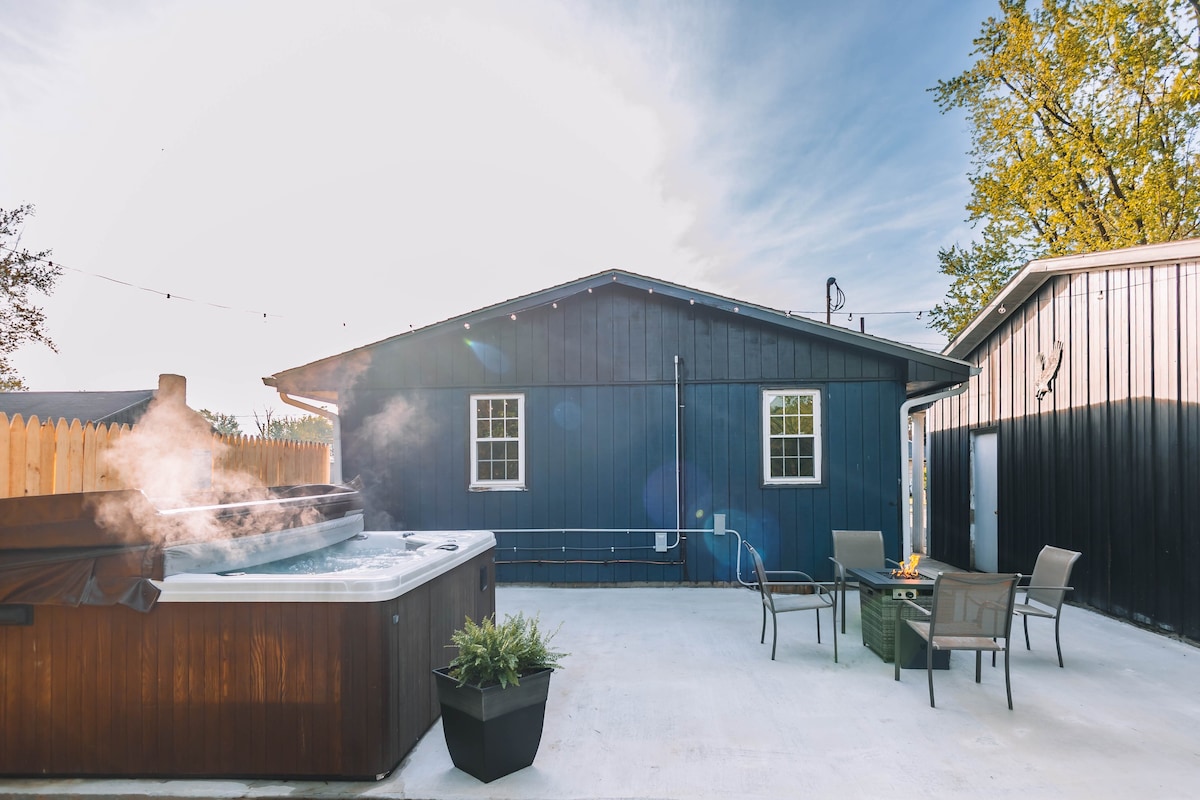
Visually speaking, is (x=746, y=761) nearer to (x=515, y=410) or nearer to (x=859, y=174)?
(x=515, y=410)

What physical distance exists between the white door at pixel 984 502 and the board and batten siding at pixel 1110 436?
0.24 metres

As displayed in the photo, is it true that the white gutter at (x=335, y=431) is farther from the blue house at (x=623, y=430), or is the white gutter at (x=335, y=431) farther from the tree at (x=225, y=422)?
the tree at (x=225, y=422)

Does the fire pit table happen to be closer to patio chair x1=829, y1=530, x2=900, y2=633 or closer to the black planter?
patio chair x1=829, y1=530, x2=900, y2=633

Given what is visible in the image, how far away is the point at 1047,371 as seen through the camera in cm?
731

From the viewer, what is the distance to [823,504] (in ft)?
24.3

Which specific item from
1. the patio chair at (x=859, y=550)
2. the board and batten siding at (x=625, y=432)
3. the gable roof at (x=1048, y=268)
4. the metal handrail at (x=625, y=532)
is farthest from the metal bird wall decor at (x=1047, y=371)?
the metal handrail at (x=625, y=532)

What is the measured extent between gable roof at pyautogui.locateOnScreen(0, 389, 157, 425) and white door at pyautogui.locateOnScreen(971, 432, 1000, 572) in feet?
55.0

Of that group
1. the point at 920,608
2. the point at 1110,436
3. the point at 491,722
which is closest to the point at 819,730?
the point at 920,608

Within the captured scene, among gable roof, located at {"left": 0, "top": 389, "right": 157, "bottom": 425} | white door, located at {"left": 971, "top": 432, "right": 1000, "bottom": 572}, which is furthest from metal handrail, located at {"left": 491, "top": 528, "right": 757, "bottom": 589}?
gable roof, located at {"left": 0, "top": 389, "right": 157, "bottom": 425}

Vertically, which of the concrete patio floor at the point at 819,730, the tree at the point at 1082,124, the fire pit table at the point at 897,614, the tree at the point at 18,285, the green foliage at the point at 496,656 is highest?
the tree at the point at 1082,124

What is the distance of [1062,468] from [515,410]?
6344mm

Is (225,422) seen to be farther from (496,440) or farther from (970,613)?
(970,613)

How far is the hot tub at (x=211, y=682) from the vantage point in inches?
116

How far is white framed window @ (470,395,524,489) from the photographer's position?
7.74 meters
